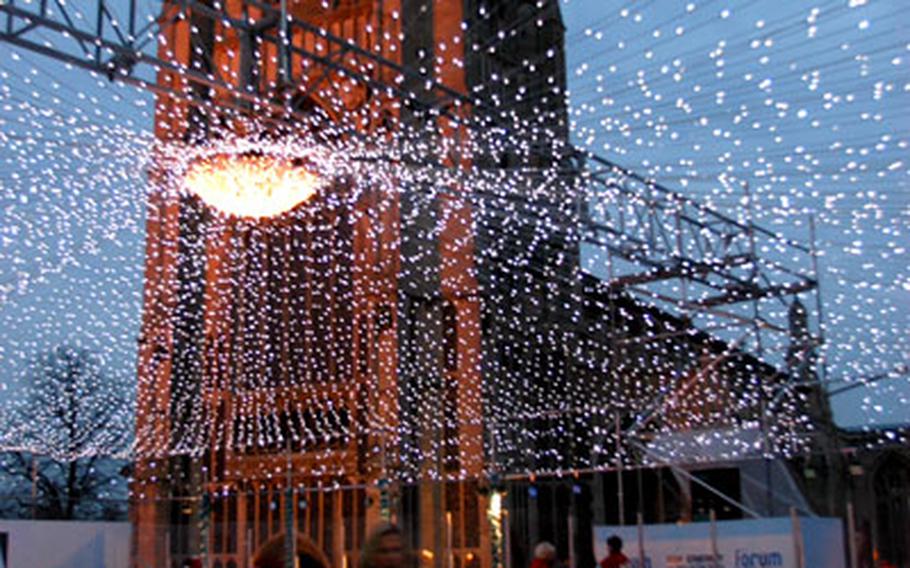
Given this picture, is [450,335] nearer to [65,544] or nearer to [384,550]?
[65,544]

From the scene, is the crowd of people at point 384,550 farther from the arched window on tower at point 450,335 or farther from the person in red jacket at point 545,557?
the arched window on tower at point 450,335

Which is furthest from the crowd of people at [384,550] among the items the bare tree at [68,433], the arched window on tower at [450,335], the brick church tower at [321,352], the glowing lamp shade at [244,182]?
the bare tree at [68,433]

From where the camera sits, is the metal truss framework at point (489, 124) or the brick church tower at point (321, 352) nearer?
the metal truss framework at point (489, 124)

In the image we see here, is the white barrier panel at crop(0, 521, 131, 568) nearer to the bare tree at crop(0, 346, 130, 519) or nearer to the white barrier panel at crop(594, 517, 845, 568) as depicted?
the bare tree at crop(0, 346, 130, 519)

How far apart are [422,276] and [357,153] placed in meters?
10.3

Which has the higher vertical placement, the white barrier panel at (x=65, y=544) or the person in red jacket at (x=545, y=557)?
the person in red jacket at (x=545, y=557)

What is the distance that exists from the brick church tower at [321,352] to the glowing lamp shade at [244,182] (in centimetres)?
754

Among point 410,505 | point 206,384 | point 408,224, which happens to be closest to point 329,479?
point 410,505

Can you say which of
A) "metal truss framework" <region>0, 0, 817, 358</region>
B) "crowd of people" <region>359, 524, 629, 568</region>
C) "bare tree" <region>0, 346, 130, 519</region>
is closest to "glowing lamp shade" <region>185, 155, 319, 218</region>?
"metal truss framework" <region>0, 0, 817, 358</region>

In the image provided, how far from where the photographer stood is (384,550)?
3.52m

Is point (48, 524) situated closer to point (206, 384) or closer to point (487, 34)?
point (206, 384)

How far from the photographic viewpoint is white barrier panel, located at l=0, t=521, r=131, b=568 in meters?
17.2

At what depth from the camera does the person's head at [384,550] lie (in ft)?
11.5

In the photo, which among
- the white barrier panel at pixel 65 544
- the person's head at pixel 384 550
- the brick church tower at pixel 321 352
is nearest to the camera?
the person's head at pixel 384 550
